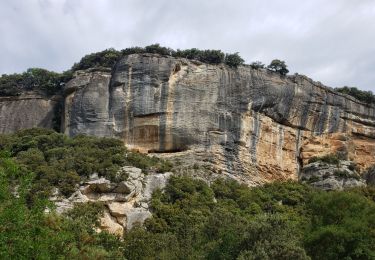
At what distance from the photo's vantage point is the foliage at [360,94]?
66.4 m

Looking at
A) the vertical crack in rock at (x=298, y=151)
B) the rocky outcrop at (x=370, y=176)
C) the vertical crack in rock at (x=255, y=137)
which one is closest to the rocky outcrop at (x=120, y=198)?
the vertical crack in rock at (x=255, y=137)

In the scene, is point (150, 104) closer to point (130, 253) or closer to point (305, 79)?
point (305, 79)

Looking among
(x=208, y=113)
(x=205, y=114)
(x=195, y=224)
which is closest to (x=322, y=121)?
(x=208, y=113)

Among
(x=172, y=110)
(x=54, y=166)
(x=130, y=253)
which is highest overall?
(x=172, y=110)

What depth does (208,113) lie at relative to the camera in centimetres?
5597

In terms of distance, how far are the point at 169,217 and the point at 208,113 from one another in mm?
14774

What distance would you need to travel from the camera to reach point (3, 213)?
15.3 meters

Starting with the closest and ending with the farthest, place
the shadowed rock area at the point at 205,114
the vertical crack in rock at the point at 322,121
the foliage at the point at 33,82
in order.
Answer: the shadowed rock area at the point at 205,114
the vertical crack in rock at the point at 322,121
the foliage at the point at 33,82

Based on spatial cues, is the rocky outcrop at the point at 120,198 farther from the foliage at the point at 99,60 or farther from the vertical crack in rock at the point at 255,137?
the foliage at the point at 99,60

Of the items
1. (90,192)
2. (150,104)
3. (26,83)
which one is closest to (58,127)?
(26,83)

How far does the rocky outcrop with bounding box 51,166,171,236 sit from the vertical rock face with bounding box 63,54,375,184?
8.23 m

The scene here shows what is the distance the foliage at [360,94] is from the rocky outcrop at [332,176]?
358 inches

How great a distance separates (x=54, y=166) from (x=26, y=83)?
60.7 ft

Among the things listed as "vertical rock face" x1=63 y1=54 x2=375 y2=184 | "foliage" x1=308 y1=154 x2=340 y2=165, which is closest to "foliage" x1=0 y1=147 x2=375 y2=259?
"vertical rock face" x1=63 y1=54 x2=375 y2=184
